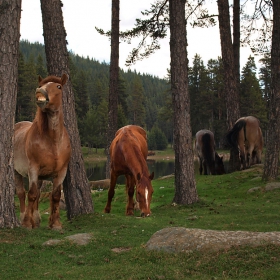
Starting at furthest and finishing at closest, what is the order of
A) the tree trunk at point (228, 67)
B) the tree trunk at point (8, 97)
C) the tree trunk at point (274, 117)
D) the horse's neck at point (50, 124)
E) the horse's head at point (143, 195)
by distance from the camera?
the tree trunk at point (228, 67) → the tree trunk at point (274, 117) → the horse's head at point (143, 195) → the horse's neck at point (50, 124) → the tree trunk at point (8, 97)

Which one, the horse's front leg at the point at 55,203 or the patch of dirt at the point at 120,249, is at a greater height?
the horse's front leg at the point at 55,203

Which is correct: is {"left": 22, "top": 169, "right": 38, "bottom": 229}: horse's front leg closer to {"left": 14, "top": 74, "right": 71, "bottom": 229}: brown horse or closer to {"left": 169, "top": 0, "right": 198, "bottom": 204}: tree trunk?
{"left": 14, "top": 74, "right": 71, "bottom": 229}: brown horse

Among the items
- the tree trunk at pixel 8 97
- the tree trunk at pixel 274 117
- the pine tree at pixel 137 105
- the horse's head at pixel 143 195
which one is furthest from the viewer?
the pine tree at pixel 137 105

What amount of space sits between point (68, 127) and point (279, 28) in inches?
353

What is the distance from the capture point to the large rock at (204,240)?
5348 millimetres

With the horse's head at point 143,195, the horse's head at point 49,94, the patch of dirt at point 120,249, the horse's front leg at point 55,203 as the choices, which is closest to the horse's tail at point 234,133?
the horse's head at point 143,195

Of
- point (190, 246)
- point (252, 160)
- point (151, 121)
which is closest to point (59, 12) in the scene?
point (190, 246)

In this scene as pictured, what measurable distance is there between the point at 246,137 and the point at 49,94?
12.7m

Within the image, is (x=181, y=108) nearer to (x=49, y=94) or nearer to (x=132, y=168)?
(x=132, y=168)

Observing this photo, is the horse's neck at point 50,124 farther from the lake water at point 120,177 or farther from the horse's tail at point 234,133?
the lake water at point 120,177

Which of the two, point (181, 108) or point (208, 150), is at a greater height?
point (181, 108)

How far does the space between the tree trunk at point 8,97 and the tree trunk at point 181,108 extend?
16.9 feet

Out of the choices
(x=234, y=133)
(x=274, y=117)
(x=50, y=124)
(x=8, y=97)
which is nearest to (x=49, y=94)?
(x=50, y=124)

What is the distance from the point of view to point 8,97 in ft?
23.3
